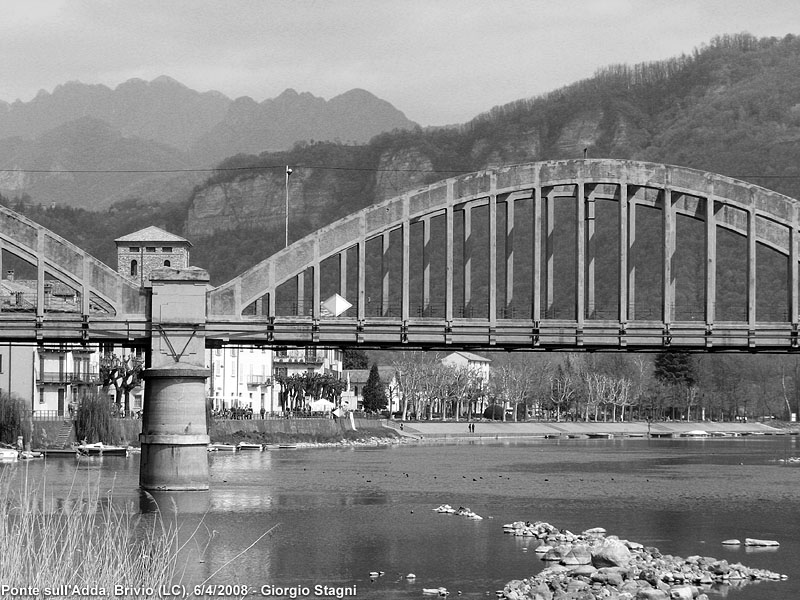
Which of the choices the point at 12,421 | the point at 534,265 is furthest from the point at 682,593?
the point at 12,421

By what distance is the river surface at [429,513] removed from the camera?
43.0 meters

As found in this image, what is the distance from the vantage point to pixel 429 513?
2415 inches

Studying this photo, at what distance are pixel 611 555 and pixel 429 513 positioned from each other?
1889 centimetres

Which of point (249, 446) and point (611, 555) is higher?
point (611, 555)

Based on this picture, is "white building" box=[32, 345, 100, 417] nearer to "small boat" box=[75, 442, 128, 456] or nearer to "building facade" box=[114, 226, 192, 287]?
"small boat" box=[75, 442, 128, 456]

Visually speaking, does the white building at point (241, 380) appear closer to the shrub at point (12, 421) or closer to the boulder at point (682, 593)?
the shrub at point (12, 421)

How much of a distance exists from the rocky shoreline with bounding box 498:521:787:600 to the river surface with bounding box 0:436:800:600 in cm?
92

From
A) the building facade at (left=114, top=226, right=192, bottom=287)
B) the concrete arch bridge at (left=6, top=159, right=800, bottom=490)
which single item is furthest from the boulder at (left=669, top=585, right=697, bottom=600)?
the building facade at (left=114, top=226, right=192, bottom=287)

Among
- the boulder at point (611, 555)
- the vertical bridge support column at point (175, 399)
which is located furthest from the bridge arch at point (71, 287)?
the boulder at point (611, 555)

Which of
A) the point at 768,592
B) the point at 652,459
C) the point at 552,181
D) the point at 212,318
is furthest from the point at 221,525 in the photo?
the point at 652,459

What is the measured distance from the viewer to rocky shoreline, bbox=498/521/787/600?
128 feet

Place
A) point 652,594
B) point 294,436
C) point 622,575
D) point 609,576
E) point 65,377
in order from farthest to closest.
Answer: point 294,436, point 65,377, point 622,575, point 609,576, point 652,594

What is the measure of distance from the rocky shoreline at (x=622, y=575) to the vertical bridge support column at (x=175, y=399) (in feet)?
69.0

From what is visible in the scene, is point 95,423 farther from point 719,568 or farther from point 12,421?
point 719,568
